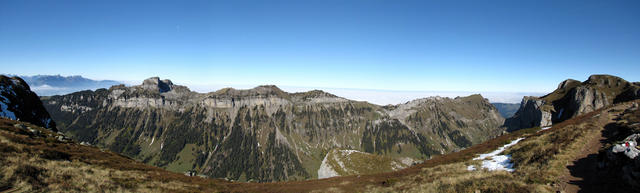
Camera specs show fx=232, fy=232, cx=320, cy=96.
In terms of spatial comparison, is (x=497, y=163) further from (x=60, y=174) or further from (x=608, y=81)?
(x=608, y=81)

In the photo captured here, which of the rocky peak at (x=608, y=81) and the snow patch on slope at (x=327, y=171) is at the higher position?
the rocky peak at (x=608, y=81)

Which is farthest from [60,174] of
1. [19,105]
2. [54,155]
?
[19,105]

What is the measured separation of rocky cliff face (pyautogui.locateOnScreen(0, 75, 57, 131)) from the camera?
193ft

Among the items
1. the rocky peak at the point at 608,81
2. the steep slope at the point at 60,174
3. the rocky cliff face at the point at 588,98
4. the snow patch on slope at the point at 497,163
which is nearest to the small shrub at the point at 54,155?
the steep slope at the point at 60,174

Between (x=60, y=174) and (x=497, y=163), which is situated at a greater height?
(x=60, y=174)

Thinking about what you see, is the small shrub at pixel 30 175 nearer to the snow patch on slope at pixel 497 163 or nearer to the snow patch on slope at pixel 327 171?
the snow patch on slope at pixel 497 163

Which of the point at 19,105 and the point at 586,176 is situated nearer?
the point at 586,176

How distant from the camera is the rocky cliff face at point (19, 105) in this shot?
2312 inches

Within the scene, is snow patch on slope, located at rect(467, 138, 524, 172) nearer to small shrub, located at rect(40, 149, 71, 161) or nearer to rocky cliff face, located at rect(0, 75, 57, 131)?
small shrub, located at rect(40, 149, 71, 161)

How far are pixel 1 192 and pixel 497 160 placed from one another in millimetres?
41805

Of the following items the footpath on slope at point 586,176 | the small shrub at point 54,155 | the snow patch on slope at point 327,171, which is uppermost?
the footpath on slope at point 586,176

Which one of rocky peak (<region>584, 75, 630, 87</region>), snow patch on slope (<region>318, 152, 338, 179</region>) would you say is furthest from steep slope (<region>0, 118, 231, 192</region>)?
rocky peak (<region>584, 75, 630, 87</region>)

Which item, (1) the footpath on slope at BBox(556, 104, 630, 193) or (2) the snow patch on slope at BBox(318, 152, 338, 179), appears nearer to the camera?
(1) the footpath on slope at BBox(556, 104, 630, 193)

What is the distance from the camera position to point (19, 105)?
64.7m
